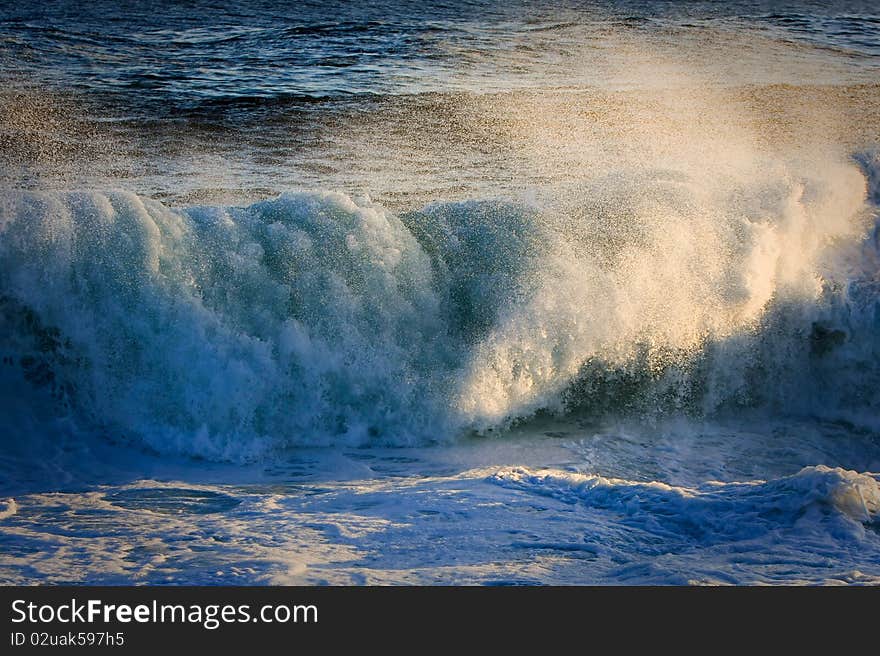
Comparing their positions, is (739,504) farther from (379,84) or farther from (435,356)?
(379,84)

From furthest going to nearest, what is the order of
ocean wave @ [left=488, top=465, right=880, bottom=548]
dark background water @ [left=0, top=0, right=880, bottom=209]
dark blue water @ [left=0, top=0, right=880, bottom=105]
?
dark blue water @ [left=0, top=0, right=880, bottom=105], dark background water @ [left=0, top=0, right=880, bottom=209], ocean wave @ [left=488, top=465, right=880, bottom=548]

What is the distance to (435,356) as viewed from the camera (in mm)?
6754

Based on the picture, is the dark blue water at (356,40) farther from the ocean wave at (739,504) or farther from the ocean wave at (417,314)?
the ocean wave at (739,504)

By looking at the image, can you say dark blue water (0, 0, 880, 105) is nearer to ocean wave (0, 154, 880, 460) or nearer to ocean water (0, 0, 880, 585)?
ocean water (0, 0, 880, 585)

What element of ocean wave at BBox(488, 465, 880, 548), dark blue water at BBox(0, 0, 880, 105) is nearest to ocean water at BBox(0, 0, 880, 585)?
ocean wave at BBox(488, 465, 880, 548)

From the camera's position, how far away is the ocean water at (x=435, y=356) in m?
4.65

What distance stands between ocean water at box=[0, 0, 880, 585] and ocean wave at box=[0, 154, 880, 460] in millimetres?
19

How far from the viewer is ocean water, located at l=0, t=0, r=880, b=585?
4.65 meters

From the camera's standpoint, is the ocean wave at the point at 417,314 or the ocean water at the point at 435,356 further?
the ocean wave at the point at 417,314

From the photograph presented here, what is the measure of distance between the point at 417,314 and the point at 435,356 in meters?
0.34

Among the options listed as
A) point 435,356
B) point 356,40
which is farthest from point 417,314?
point 356,40

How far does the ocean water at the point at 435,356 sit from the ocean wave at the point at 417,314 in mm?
19

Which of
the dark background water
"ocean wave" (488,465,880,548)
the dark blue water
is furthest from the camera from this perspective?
the dark blue water

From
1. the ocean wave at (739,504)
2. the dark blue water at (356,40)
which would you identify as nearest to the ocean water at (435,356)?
the ocean wave at (739,504)
